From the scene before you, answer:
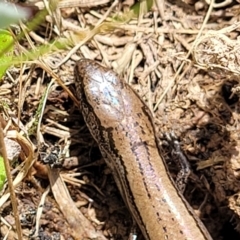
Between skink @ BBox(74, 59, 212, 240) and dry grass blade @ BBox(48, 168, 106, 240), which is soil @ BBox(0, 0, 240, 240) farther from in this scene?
skink @ BBox(74, 59, 212, 240)

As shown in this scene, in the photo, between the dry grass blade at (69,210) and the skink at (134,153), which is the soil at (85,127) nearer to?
the dry grass blade at (69,210)

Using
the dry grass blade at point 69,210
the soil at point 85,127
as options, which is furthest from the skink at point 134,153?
the dry grass blade at point 69,210

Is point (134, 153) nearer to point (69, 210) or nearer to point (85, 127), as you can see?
point (85, 127)

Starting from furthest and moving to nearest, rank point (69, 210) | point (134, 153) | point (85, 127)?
point (85, 127), point (69, 210), point (134, 153)

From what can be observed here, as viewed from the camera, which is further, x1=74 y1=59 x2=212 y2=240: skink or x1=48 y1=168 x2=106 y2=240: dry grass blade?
x1=48 y1=168 x2=106 y2=240: dry grass blade

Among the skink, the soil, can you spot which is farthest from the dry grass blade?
the skink

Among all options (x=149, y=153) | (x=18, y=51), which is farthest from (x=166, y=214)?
(x=18, y=51)

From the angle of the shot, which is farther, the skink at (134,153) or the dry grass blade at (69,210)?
the dry grass blade at (69,210)

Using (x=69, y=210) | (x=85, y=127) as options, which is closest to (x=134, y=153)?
(x=85, y=127)
